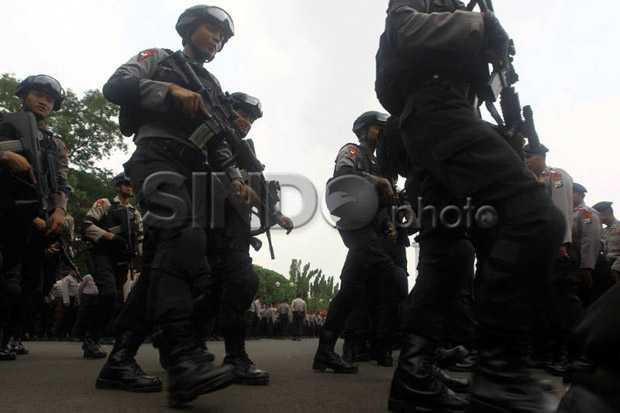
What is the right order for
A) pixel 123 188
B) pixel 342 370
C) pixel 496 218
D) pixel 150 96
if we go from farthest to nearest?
pixel 123 188 → pixel 342 370 → pixel 150 96 → pixel 496 218

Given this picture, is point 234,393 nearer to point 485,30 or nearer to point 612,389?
point 485,30

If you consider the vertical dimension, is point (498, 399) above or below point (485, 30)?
below

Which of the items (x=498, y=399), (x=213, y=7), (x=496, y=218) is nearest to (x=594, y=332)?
(x=498, y=399)

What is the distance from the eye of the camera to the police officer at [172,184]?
2.67m

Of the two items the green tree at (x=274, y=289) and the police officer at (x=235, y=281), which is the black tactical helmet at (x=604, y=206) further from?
the green tree at (x=274, y=289)

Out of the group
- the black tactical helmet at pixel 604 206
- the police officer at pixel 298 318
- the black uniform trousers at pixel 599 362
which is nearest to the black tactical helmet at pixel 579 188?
the black tactical helmet at pixel 604 206

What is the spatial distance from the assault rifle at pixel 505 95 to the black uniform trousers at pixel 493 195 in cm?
27

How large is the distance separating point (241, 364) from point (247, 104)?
7.42 ft

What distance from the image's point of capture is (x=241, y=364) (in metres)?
4.04

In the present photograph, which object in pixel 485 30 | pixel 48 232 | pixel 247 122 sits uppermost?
pixel 247 122

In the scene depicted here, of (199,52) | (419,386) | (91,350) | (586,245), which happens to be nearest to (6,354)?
(91,350)

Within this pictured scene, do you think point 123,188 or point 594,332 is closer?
point 594,332

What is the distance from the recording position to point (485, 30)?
258cm

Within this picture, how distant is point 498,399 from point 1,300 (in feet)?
15.1
